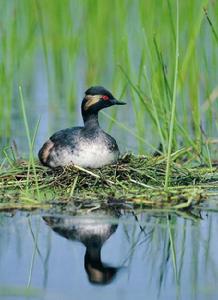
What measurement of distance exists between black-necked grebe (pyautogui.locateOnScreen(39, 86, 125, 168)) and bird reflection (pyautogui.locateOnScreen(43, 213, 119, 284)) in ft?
5.49

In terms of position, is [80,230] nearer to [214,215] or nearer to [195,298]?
[214,215]

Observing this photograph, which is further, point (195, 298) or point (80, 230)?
point (80, 230)

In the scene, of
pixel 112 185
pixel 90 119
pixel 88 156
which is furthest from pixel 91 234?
pixel 90 119

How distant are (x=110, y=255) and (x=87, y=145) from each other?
293cm

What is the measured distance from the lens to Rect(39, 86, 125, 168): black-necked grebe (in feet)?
33.1

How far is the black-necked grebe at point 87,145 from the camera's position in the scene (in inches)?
397

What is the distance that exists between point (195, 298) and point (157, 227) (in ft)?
6.10

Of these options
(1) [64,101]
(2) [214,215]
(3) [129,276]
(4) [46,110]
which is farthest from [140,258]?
(1) [64,101]

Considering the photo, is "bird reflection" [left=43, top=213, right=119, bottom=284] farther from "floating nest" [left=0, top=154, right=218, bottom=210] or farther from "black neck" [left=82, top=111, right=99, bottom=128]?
"black neck" [left=82, top=111, right=99, bottom=128]

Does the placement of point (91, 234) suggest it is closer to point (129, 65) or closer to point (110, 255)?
point (110, 255)

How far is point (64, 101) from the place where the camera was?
1655 cm

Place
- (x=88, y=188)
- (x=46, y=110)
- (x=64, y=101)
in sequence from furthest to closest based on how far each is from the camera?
(x=64, y=101)
(x=46, y=110)
(x=88, y=188)


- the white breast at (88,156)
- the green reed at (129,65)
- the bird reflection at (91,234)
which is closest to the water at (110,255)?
the bird reflection at (91,234)

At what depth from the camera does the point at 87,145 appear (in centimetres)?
1020
